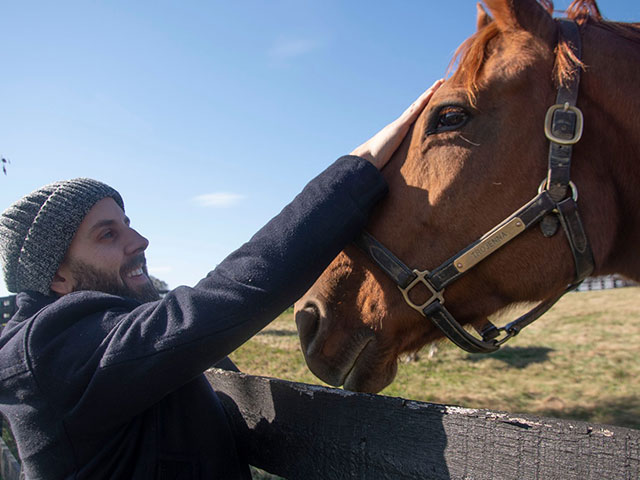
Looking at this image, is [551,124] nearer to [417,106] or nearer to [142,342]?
[417,106]

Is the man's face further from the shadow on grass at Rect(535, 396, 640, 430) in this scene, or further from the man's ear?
the shadow on grass at Rect(535, 396, 640, 430)

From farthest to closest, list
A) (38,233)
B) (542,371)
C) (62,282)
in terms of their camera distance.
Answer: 1. (542,371)
2. (62,282)
3. (38,233)

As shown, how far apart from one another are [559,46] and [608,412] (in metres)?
4.81

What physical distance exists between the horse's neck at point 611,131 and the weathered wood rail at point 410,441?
103 cm

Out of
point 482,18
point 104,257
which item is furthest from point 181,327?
point 482,18

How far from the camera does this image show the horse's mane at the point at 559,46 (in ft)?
5.46

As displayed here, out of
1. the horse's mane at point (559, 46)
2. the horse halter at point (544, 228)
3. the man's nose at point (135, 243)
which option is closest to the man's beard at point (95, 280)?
the man's nose at point (135, 243)

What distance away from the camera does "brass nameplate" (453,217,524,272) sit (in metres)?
1.64

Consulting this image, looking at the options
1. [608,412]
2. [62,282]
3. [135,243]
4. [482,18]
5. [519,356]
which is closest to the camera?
[62,282]

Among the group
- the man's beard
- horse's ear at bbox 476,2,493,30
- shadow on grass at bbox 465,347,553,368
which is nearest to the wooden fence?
the man's beard

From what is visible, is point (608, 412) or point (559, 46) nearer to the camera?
point (559, 46)

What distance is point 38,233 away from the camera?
5.25 feet

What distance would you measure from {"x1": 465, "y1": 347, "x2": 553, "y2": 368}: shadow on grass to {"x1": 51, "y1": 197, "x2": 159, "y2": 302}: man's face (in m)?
7.03

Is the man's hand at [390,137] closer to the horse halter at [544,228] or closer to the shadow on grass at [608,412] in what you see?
the horse halter at [544,228]
